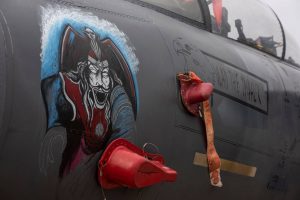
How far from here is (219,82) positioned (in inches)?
146

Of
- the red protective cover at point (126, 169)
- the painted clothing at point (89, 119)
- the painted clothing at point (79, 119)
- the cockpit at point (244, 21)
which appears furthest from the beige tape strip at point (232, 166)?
the cockpit at point (244, 21)

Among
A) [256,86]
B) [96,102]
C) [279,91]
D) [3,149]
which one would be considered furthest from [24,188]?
[279,91]

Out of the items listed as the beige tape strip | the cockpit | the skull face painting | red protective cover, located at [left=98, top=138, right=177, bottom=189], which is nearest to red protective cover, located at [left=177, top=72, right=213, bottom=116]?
the beige tape strip

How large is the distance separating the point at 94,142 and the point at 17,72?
0.58 metres

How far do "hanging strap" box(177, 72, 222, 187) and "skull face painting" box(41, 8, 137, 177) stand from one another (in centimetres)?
46

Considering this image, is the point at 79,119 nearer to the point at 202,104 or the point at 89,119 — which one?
the point at 89,119

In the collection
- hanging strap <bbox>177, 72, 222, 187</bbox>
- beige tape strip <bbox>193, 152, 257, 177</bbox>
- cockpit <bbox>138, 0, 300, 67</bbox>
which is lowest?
beige tape strip <bbox>193, 152, 257, 177</bbox>

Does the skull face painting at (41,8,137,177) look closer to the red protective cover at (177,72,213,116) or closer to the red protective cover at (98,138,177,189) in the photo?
the red protective cover at (98,138,177,189)

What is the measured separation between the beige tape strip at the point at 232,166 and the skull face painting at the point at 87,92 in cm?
65

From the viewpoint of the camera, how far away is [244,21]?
16.3ft

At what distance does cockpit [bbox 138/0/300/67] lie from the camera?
163 inches

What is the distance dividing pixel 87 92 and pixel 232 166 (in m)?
1.50

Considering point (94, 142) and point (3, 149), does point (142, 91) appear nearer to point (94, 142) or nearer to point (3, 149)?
point (94, 142)

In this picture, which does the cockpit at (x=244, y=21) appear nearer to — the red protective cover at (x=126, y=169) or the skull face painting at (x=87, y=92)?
the skull face painting at (x=87, y=92)
